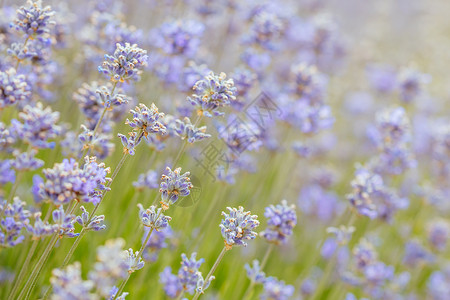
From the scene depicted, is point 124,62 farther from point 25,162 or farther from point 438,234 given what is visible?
point 438,234

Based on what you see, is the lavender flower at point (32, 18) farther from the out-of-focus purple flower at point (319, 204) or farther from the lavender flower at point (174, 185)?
the out-of-focus purple flower at point (319, 204)

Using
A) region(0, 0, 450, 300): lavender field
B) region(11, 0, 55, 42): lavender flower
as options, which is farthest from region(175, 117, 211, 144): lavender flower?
region(11, 0, 55, 42): lavender flower

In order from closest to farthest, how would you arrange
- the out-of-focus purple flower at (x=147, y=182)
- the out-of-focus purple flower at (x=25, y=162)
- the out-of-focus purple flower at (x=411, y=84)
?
the out-of-focus purple flower at (x=25, y=162)
the out-of-focus purple flower at (x=147, y=182)
the out-of-focus purple flower at (x=411, y=84)

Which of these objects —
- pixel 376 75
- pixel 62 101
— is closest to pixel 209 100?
pixel 62 101

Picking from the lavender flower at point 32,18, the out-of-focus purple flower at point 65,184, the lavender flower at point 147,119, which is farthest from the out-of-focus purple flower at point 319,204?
the out-of-focus purple flower at point 65,184

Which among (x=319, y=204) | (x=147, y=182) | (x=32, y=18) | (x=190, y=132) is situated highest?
(x=319, y=204)

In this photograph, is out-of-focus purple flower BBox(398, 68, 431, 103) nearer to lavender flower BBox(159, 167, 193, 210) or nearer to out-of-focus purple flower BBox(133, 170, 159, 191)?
out-of-focus purple flower BBox(133, 170, 159, 191)

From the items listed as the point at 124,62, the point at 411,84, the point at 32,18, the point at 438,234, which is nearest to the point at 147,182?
the point at 124,62
